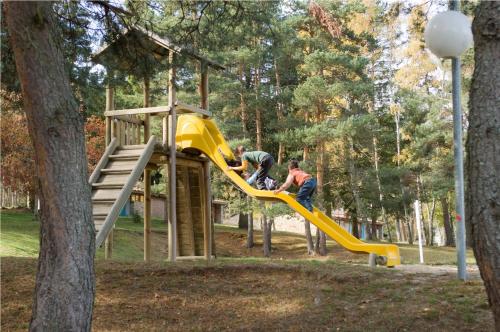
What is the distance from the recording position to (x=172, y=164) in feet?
35.3

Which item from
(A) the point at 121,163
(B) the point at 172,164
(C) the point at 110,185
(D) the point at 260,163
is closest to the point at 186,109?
(B) the point at 172,164

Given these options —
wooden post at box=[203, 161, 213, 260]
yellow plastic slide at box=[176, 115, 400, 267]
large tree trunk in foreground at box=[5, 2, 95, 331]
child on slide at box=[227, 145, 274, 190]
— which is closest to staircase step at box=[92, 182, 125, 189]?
yellow plastic slide at box=[176, 115, 400, 267]

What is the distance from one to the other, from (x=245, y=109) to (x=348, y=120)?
217 inches

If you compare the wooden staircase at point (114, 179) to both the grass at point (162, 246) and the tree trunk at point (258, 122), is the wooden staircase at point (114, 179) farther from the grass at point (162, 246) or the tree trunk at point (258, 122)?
the tree trunk at point (258, 122)

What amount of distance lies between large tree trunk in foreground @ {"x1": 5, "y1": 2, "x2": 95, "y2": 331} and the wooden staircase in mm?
4100

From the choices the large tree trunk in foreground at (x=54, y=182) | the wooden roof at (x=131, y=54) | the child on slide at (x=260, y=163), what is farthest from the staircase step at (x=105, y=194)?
the large tree trunk in foreground at (x=54, y=182)

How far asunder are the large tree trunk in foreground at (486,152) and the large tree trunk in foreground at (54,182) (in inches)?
113

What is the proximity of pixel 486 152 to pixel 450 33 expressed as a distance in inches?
110

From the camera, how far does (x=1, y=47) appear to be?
7.23 m

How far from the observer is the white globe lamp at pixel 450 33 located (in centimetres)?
545

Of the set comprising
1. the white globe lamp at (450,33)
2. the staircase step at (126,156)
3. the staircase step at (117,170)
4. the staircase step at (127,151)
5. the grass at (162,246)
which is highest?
the white globe lamp at (450,33)

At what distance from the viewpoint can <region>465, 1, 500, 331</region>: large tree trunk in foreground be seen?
302cm

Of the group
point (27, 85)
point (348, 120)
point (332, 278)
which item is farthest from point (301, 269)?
point (348, 120)

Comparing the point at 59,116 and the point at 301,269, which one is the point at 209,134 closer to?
the point at 301,269
